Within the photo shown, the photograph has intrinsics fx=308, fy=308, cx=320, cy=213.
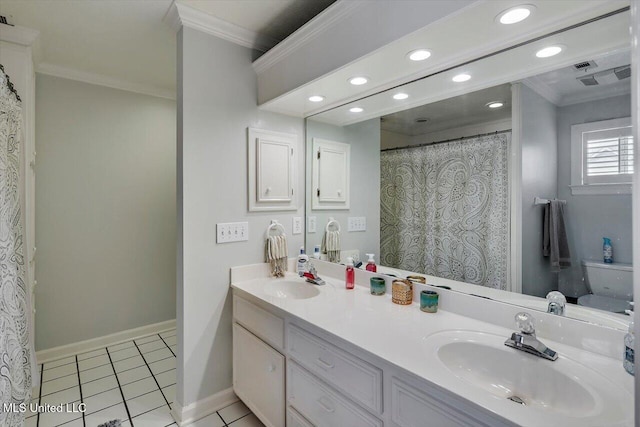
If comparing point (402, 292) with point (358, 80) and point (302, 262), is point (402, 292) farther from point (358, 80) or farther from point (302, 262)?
point (358, 80)

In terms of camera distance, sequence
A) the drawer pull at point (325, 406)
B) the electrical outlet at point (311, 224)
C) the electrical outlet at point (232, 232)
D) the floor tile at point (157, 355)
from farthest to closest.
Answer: the floor tile at point (157, 355), the electrical outlet at point (311, 224), the electrical outlet at point (232, 232), the drawer pull at point (325, 406)

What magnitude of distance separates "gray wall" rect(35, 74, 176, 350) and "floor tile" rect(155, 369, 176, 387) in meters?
0.85

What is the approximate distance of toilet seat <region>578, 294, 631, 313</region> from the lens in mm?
1039

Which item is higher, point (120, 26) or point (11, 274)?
point (120, 26)

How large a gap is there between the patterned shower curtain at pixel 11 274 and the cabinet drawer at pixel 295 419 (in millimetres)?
1226

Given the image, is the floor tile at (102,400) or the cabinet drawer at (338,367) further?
the floor tile at (102,400)

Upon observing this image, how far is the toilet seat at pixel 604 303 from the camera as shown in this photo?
1039 millimetres

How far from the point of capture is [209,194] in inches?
73.6

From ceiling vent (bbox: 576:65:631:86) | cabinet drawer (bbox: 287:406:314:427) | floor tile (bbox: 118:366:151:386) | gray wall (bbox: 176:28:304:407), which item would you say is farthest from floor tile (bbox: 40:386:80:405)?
ceiling vent (bbox: 576:65:631:86)

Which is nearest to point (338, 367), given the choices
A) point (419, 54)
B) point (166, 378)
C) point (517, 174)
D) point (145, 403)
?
point (517, 174)

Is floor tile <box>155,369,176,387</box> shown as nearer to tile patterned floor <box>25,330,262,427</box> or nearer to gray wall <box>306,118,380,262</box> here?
tile patterned floor <box>25,330,262,427</box>

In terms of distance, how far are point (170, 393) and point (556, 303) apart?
7.48ft

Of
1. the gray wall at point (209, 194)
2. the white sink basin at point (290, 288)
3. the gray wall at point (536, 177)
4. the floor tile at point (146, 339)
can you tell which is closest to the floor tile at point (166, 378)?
the gray wall at point (209, 194)

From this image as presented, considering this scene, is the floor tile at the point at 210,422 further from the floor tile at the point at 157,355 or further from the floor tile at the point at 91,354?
the floor tile at the point at 91,354
